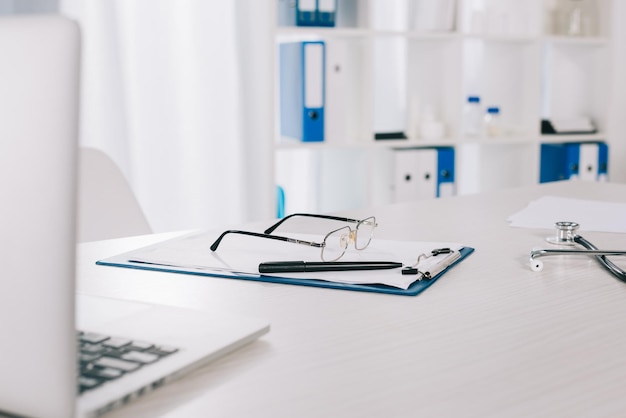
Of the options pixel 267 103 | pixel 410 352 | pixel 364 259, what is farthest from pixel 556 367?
pixel 267 103

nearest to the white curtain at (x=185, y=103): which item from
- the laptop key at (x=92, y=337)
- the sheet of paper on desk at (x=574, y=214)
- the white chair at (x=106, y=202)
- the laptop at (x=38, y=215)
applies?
the white chair at (x=106, y=202)

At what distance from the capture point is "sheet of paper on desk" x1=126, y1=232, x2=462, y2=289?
966 mm

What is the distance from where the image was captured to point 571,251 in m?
1.05

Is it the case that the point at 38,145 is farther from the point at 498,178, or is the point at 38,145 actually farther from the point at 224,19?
the point at 498,178

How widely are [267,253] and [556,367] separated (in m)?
0.52

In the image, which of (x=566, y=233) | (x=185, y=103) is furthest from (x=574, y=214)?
(x=185, y=103)

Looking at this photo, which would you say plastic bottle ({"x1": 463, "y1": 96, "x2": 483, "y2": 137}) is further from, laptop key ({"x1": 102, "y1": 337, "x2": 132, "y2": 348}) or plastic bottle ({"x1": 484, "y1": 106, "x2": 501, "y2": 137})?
laptop key ({"x1": 102, "y1": 337, "x2": 132, "y2": 348})

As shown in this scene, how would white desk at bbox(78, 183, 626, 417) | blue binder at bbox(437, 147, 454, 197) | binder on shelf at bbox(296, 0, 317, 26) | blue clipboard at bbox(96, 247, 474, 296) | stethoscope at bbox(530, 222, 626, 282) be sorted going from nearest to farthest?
white desk at bbox(78, 183, 626, 417) < blue clipboard at bbox(96, 247, 474, 296) < stethoscope at bbox(530, 222, 626, 282) < binder on shelf at bbox(296, 0, 317, 26) < blue binder at bbox(437, 147, 454, 197)

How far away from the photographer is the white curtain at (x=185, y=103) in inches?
110

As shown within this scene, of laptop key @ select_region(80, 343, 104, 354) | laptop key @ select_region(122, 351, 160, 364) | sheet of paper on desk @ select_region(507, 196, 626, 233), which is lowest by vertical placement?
sheet of paper on desk @ select_region(507, 196, 626, 233)

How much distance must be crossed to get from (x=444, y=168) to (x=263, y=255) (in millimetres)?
2243

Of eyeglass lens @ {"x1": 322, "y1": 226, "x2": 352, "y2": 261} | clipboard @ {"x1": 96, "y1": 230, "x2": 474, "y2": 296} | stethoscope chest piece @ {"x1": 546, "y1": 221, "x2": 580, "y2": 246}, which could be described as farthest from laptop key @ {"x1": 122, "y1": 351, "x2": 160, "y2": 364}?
stethoscope chest piece @ {"x1": 546, "y1": 221, "x2": 580, "y2": 246}

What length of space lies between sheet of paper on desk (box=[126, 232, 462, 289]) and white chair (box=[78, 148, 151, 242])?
0.36 meters

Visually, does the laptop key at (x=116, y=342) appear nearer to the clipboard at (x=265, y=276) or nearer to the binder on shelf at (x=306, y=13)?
the clipboard at (x=265, y=276)
